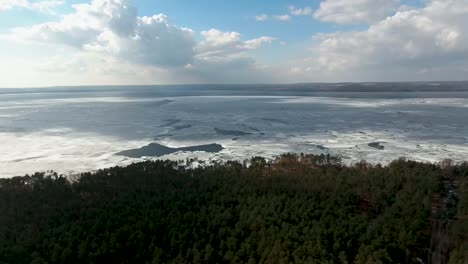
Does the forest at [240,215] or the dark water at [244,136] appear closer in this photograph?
the forest at [240,215]

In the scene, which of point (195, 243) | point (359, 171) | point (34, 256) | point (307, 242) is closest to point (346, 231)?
point (307, 242)

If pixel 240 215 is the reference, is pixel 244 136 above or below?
above

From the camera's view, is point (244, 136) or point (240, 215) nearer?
point (240, 215)

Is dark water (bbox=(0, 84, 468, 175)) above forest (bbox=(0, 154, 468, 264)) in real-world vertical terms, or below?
above

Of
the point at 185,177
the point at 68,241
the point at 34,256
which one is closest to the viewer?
the point at 34,256

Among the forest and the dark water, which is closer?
the forest

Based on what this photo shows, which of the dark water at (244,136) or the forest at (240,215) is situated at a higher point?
the dark water at (244,136)

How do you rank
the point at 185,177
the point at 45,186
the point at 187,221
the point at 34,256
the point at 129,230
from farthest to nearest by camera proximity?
the point at 185,177 < the point at 45,186 < the point at 187,221 < the point at 129,230 < the point at 34,256

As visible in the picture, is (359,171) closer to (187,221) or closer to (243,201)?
(243,201)
